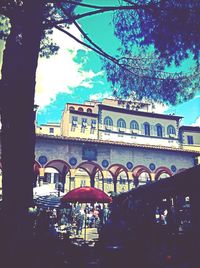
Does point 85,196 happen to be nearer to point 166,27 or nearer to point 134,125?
point 166,27

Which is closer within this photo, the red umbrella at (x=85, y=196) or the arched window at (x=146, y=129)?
the red umbrella at (x=85, y=196)

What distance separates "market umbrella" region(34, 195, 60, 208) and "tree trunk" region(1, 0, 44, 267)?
17.9ft

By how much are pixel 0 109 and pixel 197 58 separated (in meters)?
5.23

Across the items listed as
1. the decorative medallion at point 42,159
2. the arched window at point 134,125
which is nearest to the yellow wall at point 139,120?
the arched window at point 134,125

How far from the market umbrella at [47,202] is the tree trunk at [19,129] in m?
5.47

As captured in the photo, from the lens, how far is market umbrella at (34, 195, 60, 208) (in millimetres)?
10297

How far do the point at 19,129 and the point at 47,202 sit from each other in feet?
20.3

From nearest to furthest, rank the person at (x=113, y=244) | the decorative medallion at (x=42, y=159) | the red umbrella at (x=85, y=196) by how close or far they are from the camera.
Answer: the person at (x=113, y=244)
the red umbrella at (x=85, y=196)
the decorative medallion at (x=42, y=159)

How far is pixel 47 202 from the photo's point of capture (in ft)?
34.7

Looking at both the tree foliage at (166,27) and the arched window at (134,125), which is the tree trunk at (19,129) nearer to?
the tree foliage at (166,27)

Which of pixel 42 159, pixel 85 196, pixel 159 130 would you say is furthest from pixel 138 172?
Result: pixel 85 196

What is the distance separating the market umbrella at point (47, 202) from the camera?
10.3m

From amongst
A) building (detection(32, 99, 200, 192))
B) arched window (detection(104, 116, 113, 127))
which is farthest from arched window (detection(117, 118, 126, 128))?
arched window (detection(104, 116, 113, 127))

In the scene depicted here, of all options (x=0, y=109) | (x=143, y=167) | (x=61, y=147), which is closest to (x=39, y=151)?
(x=61, y=147)
